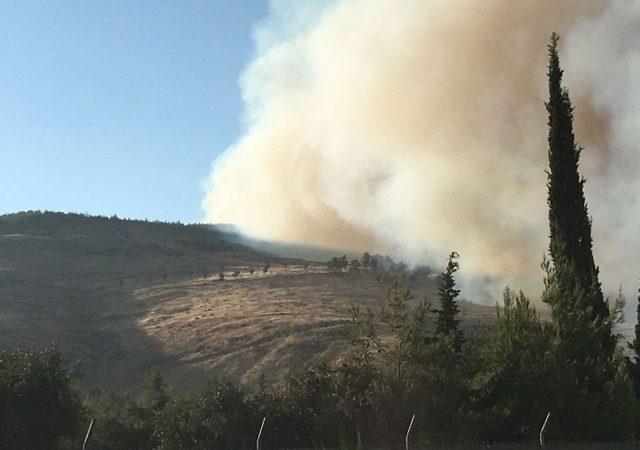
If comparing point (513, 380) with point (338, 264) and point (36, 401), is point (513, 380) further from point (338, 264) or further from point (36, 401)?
point (338, 264)

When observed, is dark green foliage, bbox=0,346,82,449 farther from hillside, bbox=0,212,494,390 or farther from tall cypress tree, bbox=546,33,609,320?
hillside, bbox=0,212,494,390

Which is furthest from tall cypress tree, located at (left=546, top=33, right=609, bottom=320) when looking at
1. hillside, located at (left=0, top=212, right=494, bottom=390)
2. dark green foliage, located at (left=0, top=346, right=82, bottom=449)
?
hillside, located at (left=0, top=212, right=494, bottom=390)

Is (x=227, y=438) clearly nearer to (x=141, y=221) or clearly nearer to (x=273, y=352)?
(x=273, y=352)

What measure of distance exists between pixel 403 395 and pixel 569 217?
14.2 meters

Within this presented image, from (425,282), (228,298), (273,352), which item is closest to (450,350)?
(273,352)

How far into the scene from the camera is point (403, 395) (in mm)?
23484

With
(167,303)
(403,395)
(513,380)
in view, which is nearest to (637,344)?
(513,380)

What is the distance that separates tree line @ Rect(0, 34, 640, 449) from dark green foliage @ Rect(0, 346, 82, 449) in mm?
37

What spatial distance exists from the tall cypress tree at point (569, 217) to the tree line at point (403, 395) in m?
0.92

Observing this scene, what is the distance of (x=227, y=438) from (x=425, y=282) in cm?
8979

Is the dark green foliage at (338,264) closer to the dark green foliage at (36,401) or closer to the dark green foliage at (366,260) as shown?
the dark green foliage at (366,260)

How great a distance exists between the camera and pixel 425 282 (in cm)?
10975

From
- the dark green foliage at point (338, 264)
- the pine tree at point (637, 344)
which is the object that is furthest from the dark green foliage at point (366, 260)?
the pine tree at point (637, 344)

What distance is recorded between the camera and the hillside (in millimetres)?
68688
